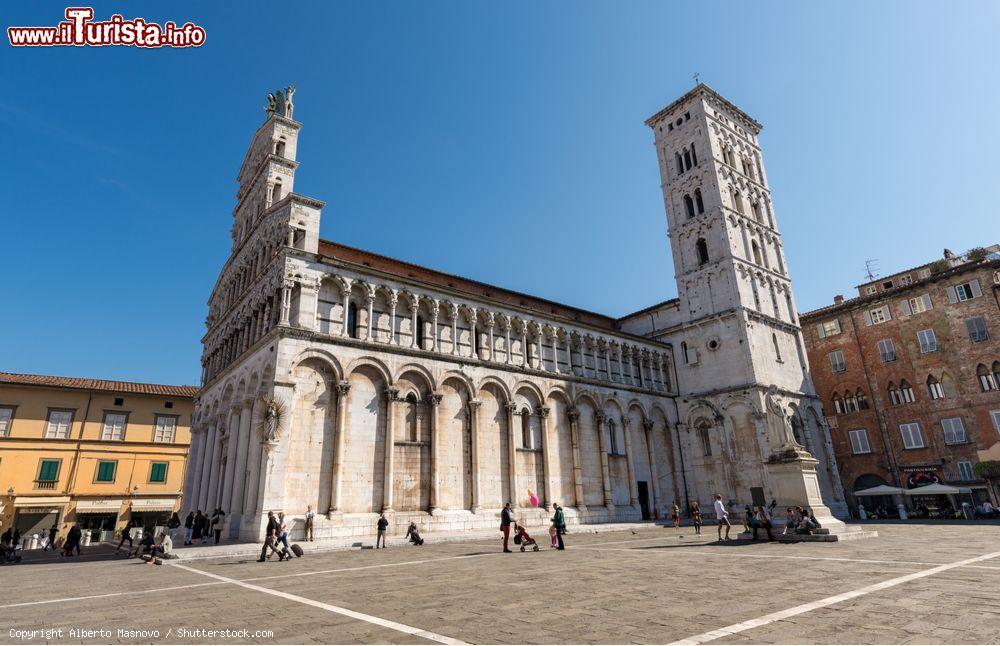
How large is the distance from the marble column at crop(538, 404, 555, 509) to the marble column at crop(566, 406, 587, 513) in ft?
5.20

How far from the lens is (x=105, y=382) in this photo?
38.3 meters

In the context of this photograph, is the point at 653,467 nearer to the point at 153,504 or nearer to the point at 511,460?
the point at 511,460

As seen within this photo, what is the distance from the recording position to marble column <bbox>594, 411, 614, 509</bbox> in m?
28.4

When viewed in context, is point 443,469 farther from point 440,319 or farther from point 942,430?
point 942,430

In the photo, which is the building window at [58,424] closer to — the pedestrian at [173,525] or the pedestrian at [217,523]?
the pedestrian at [173,525]

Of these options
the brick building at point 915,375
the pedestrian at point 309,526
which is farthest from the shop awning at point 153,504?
the brick building at point 915,375

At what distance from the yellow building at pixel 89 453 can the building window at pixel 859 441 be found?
160ft

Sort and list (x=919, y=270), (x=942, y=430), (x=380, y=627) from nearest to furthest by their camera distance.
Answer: (x=380, y=627), (x=942, y=430), (x=919, y=270)

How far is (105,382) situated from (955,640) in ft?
155

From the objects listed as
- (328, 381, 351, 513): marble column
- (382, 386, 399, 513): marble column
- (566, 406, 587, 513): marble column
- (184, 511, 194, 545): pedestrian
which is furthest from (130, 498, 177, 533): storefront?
(566, 406, 587, 513): marble column

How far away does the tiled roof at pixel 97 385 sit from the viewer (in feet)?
112

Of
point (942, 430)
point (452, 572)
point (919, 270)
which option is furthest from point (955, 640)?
point (919, 270)

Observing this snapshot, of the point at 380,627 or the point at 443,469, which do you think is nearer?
the point at 380,627

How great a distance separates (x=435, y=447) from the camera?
22766 millimetres
